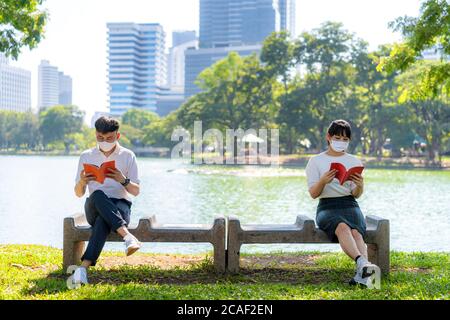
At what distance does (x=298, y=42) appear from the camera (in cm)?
4378

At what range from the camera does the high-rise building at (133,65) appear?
128500 millimetres

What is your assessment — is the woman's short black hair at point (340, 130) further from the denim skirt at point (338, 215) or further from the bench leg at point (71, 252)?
the bench leg at point (71, 252)

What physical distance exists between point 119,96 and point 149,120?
44.6 metres

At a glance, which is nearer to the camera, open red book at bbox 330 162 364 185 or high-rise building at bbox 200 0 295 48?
open red book at bbox 330 162 364 185

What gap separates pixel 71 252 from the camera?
4684 mm

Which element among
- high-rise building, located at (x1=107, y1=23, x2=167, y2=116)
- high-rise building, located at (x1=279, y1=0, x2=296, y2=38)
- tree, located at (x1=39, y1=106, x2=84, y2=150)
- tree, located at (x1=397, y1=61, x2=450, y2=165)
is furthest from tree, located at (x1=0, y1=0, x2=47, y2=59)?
high-rise building, located at (x1=279, y1=0, x2=296, y2=38)

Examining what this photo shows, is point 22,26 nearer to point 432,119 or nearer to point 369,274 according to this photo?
point 369,274

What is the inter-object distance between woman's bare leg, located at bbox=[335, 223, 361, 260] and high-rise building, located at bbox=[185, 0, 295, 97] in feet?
421

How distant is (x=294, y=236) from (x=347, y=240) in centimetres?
50

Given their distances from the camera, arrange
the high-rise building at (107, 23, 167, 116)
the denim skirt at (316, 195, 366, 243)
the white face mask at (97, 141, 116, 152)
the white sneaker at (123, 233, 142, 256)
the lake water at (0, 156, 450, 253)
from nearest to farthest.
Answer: the white sneaker at (123, 233, 142, 256) → the denim skirt at (316, 195, 366, 243) → the white face mask at (97, 141, 116, 152) → the lake water at (0, 156, 450, 253) → the high-rise building at (107, 23, 167, 116)

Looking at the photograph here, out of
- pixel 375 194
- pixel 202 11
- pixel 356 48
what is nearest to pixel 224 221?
pixel 375 194

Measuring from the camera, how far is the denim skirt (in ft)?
14.7

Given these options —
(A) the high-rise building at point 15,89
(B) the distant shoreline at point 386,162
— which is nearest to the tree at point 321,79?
(B) the distant shoreline at point 386,162

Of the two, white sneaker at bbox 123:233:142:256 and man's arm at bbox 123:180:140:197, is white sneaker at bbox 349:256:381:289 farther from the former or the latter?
man's arm at bbox 123:180:140:197
